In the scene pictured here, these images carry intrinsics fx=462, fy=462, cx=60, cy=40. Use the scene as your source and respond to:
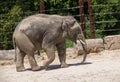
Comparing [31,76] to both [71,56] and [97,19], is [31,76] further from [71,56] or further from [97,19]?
[97,19]

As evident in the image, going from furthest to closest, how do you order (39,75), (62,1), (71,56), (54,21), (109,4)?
(62,1) < (109,4) < (71,56) < (54,21) < (39,75)

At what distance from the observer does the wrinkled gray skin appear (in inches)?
354

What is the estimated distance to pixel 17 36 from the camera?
915cm

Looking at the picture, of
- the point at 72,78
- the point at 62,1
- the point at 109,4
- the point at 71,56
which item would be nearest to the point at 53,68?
the point at 72,78

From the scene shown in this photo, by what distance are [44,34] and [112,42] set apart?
3.43 metres

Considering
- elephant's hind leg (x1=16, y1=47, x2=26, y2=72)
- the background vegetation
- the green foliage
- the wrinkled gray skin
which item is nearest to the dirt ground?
elephant's hind leg (x1=16, y1=47, x2=26, y2=72)

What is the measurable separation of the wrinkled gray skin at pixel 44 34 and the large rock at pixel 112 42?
2.78 meters

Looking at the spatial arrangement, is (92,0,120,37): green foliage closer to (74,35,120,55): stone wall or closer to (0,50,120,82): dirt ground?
(74,35,120,55): stone wall

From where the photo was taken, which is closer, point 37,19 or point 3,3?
point 37,19

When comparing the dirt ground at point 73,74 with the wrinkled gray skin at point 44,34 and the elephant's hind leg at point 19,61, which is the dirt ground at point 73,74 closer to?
the elephant's hind leg at point 19,61

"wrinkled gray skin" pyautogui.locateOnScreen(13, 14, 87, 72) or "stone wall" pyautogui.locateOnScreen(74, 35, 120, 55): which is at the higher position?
"wrinkled gray skin" pyautogui.locateOnScreen(13, 14, 87, 72)

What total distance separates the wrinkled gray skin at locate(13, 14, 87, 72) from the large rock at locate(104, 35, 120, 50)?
2.78m

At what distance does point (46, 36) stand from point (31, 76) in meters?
0.91

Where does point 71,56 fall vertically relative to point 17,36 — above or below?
below
